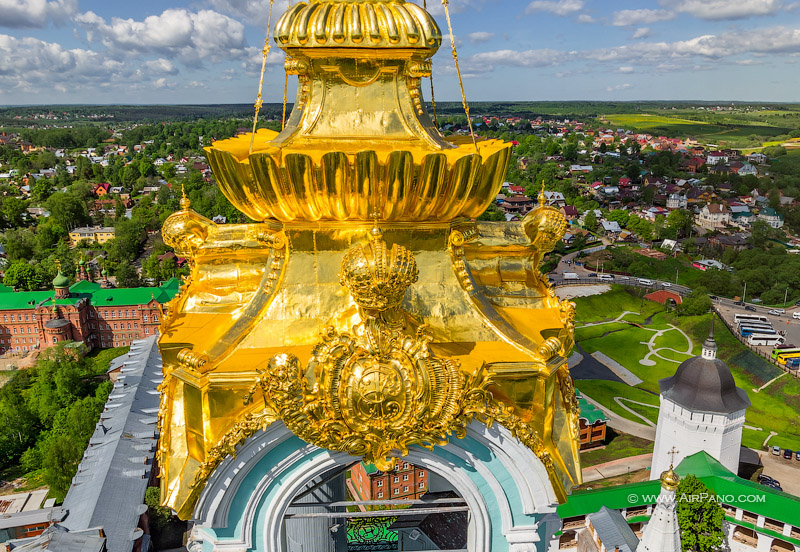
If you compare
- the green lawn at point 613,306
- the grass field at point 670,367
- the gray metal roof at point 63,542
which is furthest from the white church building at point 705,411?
the green lawn at point 613,306

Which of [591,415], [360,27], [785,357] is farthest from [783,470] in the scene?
[360,27]

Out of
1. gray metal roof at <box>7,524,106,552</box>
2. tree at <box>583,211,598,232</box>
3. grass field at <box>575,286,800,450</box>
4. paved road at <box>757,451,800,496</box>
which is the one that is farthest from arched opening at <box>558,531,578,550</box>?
tree at <box>583,211,598,232</box>

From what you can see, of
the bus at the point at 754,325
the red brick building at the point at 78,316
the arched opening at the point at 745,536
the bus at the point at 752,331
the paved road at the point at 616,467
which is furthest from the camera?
the bus at the point at 754,325

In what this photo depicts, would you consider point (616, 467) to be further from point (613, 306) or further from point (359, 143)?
point (359, 143)

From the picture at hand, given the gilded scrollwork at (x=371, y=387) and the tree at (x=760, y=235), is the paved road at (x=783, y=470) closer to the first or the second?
the gilded scrollwork at (x=371, y=387)

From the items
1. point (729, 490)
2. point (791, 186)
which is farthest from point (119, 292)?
point (791, 186)
